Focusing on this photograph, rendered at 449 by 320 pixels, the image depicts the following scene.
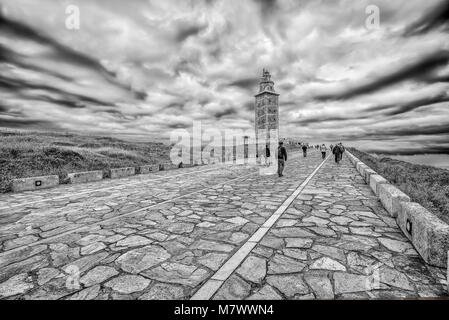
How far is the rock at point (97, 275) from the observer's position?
2498mm

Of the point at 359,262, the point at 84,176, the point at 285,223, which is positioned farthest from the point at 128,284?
the point at 84,176

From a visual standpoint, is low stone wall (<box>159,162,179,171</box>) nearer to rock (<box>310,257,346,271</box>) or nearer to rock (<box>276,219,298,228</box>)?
rock (<box>276,219,298,228</box>)

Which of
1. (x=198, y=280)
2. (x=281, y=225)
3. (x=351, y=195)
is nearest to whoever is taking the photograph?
(x=198, y=280)

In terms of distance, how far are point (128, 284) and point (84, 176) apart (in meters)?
9.75

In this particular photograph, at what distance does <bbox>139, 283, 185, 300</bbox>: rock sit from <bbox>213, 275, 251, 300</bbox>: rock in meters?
0.40

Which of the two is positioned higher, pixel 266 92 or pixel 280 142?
pixel 266 92

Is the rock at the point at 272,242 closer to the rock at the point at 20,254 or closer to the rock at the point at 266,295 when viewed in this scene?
the rock at the point at 266,295

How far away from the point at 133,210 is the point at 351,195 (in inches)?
252

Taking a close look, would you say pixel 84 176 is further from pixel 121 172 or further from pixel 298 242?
pixel 298 242

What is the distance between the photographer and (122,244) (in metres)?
3.52

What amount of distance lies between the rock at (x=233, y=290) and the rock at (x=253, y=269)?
0.12m

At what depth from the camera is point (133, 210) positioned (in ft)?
18.0
